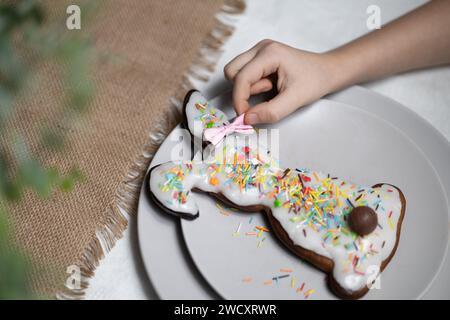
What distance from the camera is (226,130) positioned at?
869mm

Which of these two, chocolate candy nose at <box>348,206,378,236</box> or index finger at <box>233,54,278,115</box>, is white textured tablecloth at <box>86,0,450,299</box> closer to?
index finger at <box>233,54,278,115</box>

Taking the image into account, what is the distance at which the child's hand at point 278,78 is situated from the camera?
34.8 inches

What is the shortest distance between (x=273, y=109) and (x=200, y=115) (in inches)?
5.0

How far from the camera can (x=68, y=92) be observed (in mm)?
1048

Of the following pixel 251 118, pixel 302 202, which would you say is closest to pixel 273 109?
pixel 251 118

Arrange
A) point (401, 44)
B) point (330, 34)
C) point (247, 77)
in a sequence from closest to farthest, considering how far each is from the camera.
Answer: point (247, 77)
point (401, 44)
point (330, 34)

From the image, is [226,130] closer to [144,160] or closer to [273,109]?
[273,109]

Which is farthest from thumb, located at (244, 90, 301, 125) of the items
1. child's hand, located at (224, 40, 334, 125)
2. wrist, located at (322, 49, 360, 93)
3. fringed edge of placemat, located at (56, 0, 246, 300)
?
fringed edge of placemat, located at (56, 0, 246, 300)

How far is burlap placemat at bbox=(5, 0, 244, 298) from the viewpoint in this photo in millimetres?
886

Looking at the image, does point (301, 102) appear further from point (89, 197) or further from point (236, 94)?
point (89, 197)

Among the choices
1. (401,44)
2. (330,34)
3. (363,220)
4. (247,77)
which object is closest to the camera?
(363,220)

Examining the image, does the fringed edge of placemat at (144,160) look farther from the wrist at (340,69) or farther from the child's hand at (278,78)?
the wrist at (340,69)

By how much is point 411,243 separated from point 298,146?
0.84 feet

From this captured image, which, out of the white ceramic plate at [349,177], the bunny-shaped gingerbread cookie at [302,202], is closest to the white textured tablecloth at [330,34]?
the white ceramic plate at [349,177]
